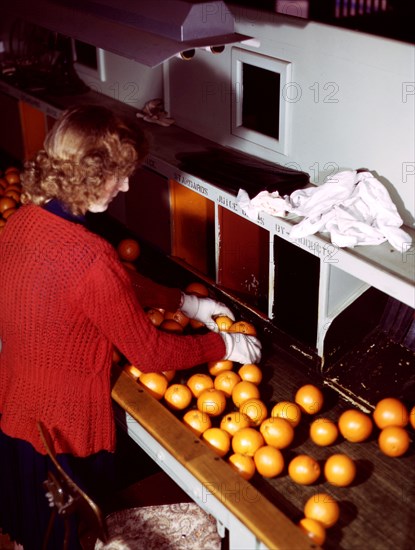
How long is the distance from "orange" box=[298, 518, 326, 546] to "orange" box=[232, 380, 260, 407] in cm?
55

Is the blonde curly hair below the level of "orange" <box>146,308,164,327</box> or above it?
above

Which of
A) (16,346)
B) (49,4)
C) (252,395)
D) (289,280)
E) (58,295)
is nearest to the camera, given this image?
(58,295)

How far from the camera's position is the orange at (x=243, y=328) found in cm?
273

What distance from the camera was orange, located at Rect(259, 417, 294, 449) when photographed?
2.23 m

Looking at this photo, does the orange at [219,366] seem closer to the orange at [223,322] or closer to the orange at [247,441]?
the orange at [223,322]

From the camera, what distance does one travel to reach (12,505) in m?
2.81

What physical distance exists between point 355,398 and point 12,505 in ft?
4.80

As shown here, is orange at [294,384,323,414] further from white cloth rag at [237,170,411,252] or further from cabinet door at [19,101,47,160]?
cabinet door at [19,101,47,160]

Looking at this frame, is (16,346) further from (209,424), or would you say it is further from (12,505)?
(12,505)

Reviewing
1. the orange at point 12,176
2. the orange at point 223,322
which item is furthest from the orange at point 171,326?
the orange at point 12,176

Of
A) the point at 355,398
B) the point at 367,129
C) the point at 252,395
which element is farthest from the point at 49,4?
the point at 355,398

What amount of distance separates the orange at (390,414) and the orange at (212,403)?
20.7 inches

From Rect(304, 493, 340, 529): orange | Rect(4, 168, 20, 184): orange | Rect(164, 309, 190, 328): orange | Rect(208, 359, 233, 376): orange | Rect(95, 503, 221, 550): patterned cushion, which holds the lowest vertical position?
Rect(95, 503, 221, 550): patterned cushion


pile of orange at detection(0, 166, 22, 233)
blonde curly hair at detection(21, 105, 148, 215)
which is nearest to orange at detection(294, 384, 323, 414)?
blonde curly hair at detection(21, 105, 148, 215)
